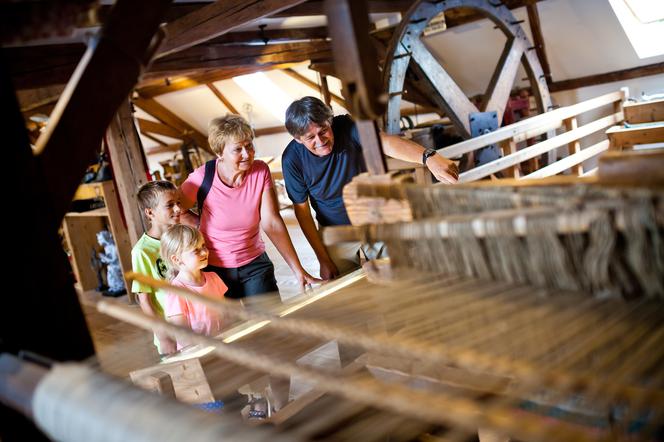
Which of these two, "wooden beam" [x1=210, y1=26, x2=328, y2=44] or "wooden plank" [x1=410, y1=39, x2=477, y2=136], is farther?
"wooden beam" [x1=210, y1=26, x2=328, y2=44]

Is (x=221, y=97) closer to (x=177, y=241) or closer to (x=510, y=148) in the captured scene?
(x=510, y=148)

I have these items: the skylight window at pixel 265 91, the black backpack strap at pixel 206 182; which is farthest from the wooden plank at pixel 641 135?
the skylight window at pixel 265 91

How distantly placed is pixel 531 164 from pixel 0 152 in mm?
4955

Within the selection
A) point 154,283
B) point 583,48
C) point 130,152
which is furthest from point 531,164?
point 154,283

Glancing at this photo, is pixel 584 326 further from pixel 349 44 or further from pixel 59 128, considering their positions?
pixel 59 128

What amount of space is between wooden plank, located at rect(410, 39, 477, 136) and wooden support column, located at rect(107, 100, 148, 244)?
224 cm

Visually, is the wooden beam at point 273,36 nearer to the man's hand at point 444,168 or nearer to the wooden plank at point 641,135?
the wooden plank at point 641,135

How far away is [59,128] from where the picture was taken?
1.24m

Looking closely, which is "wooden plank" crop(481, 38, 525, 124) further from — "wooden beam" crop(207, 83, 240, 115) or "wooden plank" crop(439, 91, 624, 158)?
"wooden beam" crop(207, 83, 240, 115)

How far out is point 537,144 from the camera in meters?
4.54

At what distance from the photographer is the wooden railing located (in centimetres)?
379

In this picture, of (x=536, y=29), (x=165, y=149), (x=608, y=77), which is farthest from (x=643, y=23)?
(x=165, y=149)

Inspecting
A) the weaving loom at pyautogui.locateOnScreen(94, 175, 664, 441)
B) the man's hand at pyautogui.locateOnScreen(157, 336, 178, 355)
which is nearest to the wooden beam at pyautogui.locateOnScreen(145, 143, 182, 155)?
Result: the man's hand at pyautogui.locateOnScreen(157, 336, 178, 355)

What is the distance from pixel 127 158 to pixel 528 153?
9.88 ft
